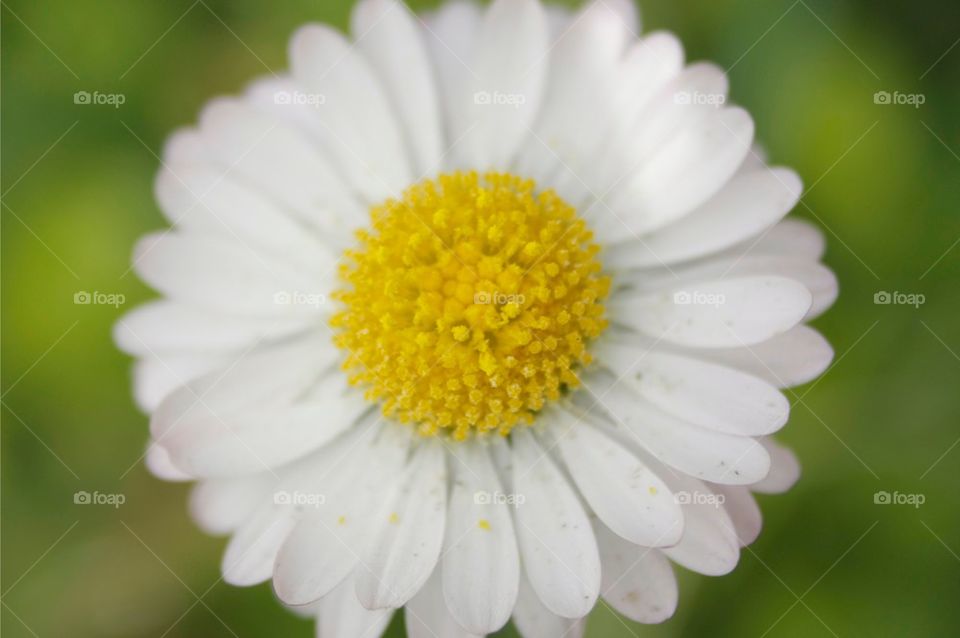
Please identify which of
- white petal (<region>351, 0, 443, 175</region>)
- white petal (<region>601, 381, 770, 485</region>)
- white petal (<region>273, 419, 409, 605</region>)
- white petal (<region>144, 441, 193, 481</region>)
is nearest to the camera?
white petal (<region>601, 381, 770, 485</region>)

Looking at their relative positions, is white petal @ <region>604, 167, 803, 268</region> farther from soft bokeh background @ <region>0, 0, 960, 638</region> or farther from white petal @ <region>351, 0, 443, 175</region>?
soft bokeh background @ <region>0, 0, 960, 638</region>

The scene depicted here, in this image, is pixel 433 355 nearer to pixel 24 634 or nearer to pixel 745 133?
pixel 745 133

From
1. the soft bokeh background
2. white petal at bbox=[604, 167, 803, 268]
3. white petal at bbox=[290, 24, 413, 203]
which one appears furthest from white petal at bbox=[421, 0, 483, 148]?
the soft bokeh background

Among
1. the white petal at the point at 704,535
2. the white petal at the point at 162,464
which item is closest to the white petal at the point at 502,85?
the white petal at the point at 704,535

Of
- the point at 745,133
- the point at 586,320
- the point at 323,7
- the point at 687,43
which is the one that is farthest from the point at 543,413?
the point at 323,7

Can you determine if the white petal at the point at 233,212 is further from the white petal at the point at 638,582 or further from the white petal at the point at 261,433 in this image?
the white petal at the point at 638,582
